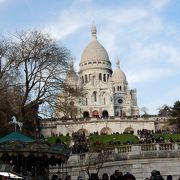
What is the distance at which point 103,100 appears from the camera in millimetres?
124125

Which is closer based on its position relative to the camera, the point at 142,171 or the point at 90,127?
the point at 142,171

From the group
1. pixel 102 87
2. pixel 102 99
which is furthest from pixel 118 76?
pixel 102 99

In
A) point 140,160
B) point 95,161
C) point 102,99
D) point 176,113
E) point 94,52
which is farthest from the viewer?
point 94,52

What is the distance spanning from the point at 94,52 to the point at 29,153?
118 meters

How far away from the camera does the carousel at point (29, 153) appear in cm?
2053

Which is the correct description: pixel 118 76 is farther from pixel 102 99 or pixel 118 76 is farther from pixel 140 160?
pixel 140 160

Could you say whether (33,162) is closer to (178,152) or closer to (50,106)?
(178,152)

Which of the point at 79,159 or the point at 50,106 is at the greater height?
the point at 50,106

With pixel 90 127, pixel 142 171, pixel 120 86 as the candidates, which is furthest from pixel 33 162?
pixel 120 86

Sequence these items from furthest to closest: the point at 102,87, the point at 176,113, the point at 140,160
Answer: the point at 102,87
the point at 176,113
the point at 140,160

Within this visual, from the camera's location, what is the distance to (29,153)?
2064 centimetres

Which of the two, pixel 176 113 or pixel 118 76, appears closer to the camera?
pixel 176 113

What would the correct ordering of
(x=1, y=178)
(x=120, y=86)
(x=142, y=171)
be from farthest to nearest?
1. (x=120, y=86)
2. (x=142, y=171)
3. (x=1, y=178)

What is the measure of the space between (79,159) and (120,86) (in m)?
102
